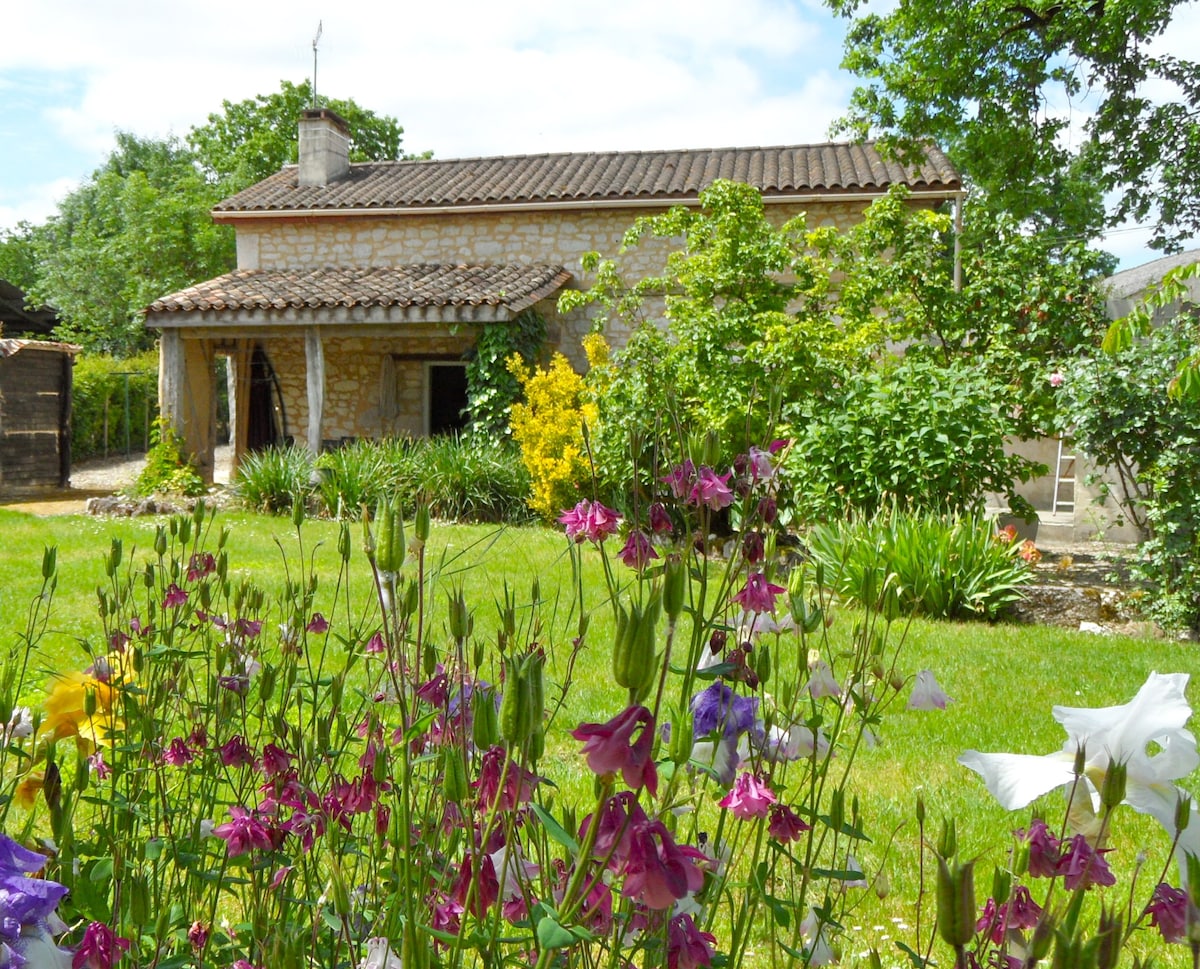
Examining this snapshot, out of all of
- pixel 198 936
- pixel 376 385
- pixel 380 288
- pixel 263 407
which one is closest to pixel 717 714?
pixel 198 936

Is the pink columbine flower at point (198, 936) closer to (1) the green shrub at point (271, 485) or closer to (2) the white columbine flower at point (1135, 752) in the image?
(2) the white columbine flower at point (1135, 752)

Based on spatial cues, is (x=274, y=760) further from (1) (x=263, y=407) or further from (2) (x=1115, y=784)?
(1) (x=263, y=407)

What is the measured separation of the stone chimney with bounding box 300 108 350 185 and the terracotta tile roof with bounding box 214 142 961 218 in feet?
0.79

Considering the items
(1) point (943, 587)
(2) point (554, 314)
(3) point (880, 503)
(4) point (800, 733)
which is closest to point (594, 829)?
(4) point (800, 733)

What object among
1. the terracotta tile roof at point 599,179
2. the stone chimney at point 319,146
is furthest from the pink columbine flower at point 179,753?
the stone chimney at point 319,146

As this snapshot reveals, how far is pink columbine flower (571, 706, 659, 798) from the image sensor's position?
0.67m

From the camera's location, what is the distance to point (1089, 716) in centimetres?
79

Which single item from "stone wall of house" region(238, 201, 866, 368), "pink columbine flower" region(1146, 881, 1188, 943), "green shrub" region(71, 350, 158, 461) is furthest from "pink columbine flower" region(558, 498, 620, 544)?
"green shrub" region(71, 350, 158, 461)

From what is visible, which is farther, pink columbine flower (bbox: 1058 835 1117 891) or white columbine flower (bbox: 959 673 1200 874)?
pink columbine flower (bbox: 1058 835 1117 891)

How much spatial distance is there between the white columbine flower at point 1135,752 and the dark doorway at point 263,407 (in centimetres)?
1561

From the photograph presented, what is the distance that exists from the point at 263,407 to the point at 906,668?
1330 cm

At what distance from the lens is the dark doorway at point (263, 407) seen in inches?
616

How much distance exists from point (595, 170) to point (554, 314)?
8.96ft

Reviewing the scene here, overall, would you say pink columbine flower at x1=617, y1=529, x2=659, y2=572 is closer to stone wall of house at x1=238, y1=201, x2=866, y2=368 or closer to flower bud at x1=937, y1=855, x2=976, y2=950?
flower bud at x1=937, y1=855, x2=976, y2=950
